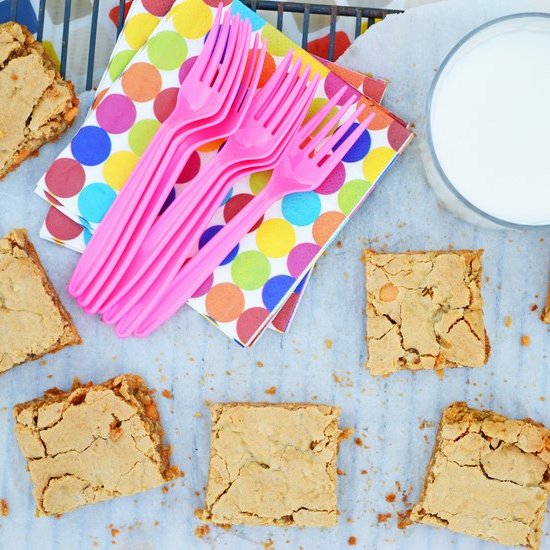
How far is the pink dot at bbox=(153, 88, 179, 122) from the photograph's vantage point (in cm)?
220

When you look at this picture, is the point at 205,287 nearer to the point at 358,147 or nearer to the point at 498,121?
the point at 358,147

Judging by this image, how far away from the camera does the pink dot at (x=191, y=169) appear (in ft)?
A: 7.25

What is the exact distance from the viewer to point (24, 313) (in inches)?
86.5

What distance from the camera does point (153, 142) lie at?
84.1 inches

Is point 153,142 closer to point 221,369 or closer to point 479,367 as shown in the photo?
point 221,369

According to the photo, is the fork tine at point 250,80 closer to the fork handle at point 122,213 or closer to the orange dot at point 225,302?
the fork handle at point 122,213

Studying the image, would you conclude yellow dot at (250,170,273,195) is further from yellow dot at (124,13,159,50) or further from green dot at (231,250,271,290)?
yellow dot at (124,13,159,50)

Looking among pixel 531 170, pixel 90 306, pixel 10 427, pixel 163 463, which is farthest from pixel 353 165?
pixel 10 427

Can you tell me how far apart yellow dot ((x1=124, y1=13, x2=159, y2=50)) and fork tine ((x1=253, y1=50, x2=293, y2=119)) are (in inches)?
15.6

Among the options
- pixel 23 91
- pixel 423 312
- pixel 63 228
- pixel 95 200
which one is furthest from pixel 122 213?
pixel 423 312

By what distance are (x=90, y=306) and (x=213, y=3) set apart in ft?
2.92

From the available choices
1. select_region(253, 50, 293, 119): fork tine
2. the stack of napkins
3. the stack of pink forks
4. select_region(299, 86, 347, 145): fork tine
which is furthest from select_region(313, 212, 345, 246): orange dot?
select_region(253, 50, 293, 119): fork tine

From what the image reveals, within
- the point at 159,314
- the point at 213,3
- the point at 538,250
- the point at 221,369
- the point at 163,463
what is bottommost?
the point at 163,463

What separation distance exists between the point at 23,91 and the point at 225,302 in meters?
0.77
